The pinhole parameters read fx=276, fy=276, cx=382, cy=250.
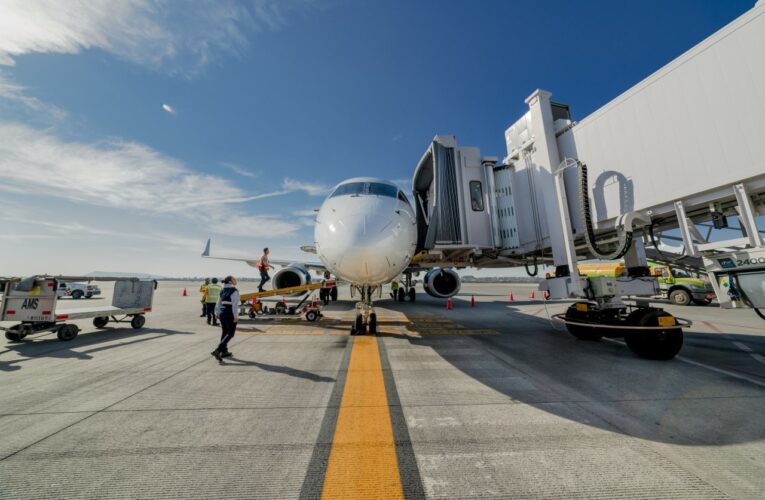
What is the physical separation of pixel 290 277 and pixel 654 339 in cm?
1223

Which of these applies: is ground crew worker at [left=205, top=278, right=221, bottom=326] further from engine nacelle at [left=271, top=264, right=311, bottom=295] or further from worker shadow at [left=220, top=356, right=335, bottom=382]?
worker shadow at [left=220, top=356, right=335, bottom=382]

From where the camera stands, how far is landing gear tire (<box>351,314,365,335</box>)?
25.7ft

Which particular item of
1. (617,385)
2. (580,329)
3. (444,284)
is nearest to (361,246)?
(617,385)

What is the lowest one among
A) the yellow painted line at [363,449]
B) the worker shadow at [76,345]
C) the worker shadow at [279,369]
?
the yellow painted line at [363,449]

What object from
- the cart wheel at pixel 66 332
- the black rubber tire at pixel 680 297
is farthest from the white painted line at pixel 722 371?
the black rubber tire at pixel 680 297

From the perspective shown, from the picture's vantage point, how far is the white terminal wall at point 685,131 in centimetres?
423

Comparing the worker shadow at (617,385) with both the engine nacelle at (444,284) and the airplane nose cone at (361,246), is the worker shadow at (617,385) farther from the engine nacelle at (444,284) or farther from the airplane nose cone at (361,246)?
the engine nacelle at (444,284)

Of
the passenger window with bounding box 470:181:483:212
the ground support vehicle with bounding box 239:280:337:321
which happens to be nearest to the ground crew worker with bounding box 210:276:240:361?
the ground support vehicle with bounding box 239:280:337:321

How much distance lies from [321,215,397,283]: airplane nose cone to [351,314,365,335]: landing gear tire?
2602mm

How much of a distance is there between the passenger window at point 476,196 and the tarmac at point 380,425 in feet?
16.1

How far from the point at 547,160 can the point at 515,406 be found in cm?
646

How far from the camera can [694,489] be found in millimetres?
2012

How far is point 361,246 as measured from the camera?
202 inches

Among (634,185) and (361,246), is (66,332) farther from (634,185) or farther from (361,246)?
(634,185)
